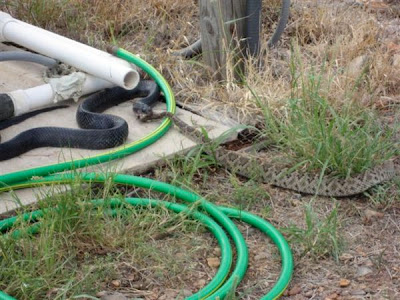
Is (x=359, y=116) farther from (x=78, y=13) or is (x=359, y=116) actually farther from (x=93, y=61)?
(x=78, y=13)

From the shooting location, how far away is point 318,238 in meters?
3.94

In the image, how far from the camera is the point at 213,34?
19.0 feet

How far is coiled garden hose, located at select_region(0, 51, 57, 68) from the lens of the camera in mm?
5887

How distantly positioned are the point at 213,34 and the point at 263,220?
2087 mm

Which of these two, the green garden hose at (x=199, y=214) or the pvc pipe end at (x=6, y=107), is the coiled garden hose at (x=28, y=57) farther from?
the green garden hose at (x=199, y=214)

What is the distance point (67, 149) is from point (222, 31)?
1.62 metres

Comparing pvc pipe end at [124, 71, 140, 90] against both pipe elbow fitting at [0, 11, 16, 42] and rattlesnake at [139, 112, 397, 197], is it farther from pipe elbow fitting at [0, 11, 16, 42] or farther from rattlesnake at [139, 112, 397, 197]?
pipe elbow fitting at [0, 11, 16, 42]

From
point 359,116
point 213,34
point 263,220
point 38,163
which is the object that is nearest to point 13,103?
point 38,163

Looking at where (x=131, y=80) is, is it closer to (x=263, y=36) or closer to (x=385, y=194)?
(x=263, y=36)

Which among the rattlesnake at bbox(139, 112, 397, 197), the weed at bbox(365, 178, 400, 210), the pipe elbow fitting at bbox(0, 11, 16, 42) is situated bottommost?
the weed at bbox(365, 178, 400, 210)

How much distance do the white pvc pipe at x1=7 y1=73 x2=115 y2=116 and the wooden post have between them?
84cm

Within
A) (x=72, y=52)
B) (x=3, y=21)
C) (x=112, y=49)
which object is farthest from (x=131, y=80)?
(x=3, y=21)

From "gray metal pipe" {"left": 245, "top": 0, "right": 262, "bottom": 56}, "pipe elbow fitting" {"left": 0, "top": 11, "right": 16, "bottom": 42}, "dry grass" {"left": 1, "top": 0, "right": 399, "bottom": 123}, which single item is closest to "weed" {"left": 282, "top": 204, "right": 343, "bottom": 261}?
"dry grass" {"left": 1, "top": 0, "right": 399, "bottom": 123}

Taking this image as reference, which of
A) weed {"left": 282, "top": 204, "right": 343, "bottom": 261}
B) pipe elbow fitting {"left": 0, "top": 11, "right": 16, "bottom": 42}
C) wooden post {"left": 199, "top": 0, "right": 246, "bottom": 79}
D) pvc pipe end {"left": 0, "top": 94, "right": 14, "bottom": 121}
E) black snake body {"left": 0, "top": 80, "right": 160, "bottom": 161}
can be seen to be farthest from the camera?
pipe elbow fitting {"left": 0, "top": 11, "right": 16, "bottom": 42}
